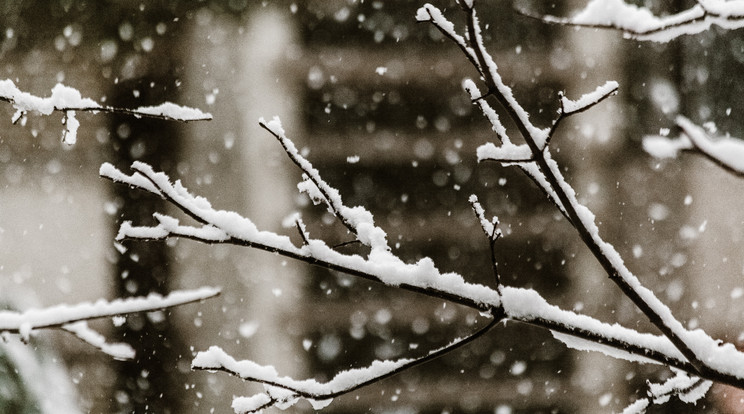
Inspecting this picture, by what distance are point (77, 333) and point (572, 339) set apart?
1.11 meters

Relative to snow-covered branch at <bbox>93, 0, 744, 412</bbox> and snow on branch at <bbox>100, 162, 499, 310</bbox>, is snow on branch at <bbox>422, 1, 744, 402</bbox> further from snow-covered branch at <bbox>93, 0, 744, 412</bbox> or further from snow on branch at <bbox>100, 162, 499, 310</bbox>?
snow on branch at <bbox>100, 162, 499, 310</bbox>

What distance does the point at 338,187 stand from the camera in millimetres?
4496

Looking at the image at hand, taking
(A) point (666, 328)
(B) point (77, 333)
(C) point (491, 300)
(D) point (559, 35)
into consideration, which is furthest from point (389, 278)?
(D) point (559, 35)

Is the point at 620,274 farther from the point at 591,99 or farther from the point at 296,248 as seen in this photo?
the point at 296,248

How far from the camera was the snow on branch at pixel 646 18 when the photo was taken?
106cm

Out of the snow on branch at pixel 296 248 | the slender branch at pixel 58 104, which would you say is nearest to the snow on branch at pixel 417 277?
the snow on branch at pixel 296 248

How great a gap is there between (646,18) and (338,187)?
3484 millimetres

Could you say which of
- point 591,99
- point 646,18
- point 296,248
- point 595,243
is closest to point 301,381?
point 296,248

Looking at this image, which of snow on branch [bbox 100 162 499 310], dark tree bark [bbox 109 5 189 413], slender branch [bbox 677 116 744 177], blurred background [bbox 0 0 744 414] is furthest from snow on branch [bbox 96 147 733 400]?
dark tree bark [bbox 109 5 189 413]

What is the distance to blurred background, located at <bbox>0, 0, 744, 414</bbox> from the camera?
177 inches

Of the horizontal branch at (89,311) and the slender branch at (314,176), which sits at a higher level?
the slender branch at (314,176)

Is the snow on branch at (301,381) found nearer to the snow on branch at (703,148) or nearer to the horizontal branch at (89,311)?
the horizontal branch at (89,311)

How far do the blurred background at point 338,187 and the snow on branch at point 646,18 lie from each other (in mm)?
3365

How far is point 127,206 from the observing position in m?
4.30
